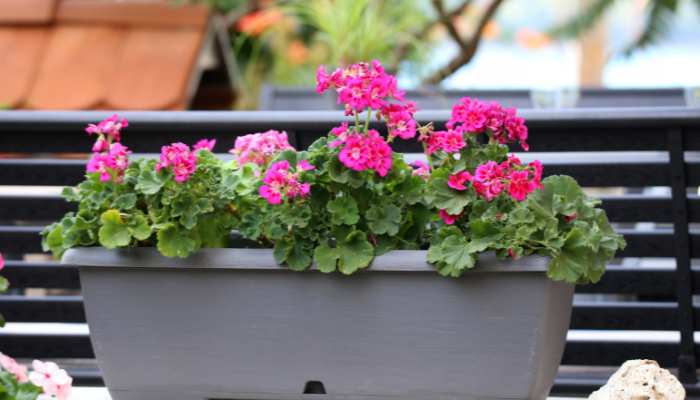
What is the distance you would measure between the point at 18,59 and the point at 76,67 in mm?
228

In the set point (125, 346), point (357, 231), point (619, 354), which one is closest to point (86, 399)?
point (125, 346)

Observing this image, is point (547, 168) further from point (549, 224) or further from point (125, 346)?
point (125, 346)

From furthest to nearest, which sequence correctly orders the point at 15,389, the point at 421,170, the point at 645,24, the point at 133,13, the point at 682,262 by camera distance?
the point at 645,24 → the point at 133,13 → the point at 682,262 → the point at 421,170 → the point at 15,389

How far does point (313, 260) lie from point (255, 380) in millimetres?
199

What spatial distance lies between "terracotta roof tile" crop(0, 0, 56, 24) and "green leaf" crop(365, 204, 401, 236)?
9.81 feet

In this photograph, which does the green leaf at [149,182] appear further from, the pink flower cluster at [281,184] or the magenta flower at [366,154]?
the magenta flower at [366,154]

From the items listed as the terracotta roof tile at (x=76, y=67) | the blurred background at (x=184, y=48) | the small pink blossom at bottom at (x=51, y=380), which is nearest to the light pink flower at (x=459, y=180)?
the small pink blossom at bottom at (x=51, y=380)

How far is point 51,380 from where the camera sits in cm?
132

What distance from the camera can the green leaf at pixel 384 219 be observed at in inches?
54.6

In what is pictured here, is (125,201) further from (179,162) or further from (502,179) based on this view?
(502,179)

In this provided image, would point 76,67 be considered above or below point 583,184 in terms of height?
above

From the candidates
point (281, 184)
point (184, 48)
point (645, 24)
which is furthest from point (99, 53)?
point (281, 184)

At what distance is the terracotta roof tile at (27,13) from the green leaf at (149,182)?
2.83 meters

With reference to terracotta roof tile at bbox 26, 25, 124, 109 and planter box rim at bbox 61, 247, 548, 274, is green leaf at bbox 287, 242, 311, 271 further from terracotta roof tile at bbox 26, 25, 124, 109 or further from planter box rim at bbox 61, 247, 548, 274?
terracotta roof tile at bbox 26, 25, 124, 109
